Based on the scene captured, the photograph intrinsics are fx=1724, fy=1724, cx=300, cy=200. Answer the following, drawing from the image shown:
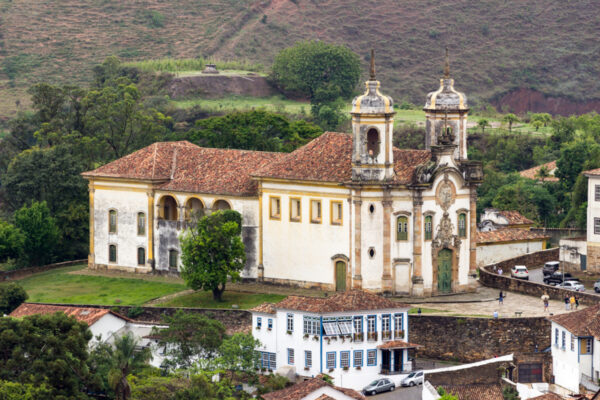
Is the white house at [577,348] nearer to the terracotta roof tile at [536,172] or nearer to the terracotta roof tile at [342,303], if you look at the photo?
the terracotta roof tile at [342,303]

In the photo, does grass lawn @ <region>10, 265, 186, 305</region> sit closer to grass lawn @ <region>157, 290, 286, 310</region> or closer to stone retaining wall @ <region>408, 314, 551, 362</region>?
grass lawn @ <region>157, 290, 286, 310</region>

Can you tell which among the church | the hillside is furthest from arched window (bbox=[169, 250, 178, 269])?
the hillside

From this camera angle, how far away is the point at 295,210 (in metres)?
94.9

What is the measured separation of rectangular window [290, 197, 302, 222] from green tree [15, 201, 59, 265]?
2022cm

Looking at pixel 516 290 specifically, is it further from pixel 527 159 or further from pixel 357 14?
pixel 357 14

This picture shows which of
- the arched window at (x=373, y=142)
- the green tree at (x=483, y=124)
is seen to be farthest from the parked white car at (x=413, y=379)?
the green tree at (x=483, y=124)

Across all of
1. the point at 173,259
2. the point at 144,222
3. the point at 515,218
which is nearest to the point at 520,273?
the point at 515,218

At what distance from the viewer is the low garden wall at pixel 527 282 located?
89.8 metres

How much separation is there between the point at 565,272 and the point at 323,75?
58.5m

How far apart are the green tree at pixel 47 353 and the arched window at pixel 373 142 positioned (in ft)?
69.8

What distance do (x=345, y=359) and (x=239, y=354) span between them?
511 cm

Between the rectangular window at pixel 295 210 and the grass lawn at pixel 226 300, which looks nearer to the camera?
the grass lawn at pixel 226 300

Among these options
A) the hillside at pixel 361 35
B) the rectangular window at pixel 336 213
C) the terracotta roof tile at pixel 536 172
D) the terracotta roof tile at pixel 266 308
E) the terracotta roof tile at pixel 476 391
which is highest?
the hillside at pixel 361 35

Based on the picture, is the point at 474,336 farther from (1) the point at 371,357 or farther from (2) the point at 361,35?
(2) the point at 361,35
